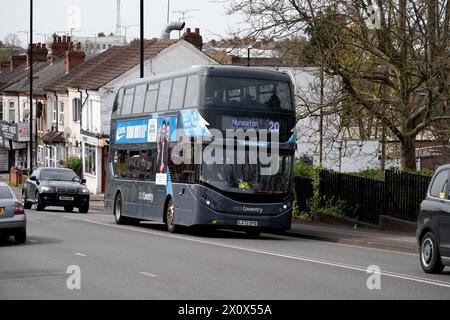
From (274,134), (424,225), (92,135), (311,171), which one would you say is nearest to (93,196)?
(92,135)

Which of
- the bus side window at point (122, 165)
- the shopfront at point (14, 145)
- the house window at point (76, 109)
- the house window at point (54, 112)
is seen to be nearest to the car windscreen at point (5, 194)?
the bus side window at point (122, 165)

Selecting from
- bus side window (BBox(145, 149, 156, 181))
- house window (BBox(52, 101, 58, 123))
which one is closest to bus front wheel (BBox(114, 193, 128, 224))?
bus side window (BBox(145, 149, 156, 181))

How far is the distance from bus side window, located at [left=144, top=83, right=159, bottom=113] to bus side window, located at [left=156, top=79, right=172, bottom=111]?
15.4 inches

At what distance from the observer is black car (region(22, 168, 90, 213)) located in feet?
133

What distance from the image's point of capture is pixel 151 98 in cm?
2961

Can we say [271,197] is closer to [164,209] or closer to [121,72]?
[164,209]

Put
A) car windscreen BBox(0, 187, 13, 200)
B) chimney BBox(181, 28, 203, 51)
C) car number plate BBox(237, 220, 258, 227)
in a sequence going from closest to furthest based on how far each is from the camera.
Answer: car windscreen BBox(0, 187, 13, 200) < car number plate BBox(237, 220, 258, 227) < chimney BBox(181, 28, 203, 51)

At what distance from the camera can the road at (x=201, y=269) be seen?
553 inches

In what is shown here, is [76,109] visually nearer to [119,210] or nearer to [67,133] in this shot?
[67,133]

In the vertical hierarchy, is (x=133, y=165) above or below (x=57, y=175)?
above

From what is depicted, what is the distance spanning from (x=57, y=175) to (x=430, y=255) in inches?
1039

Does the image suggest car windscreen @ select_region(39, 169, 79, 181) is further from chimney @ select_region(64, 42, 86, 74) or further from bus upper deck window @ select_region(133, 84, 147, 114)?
chimney @ select_region(64, 42, 86, 74)

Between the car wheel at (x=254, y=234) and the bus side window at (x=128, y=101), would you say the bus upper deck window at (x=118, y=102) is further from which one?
the car wheel at (x=254, y=234)

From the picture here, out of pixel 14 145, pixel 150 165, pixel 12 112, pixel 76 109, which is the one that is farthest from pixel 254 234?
pixel 12 112
